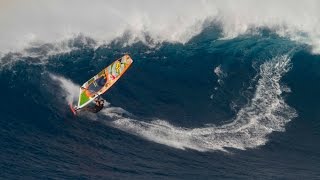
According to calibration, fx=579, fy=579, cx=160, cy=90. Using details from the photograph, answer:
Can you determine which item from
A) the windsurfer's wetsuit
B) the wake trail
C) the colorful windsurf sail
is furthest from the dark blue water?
the colorful windsurf sail

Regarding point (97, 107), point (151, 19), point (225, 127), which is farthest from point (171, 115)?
point (151, 19)

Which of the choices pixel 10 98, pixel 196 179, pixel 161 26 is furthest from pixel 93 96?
pixel 161 26

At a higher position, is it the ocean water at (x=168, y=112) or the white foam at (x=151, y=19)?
the white foam at (x=151, y=19)

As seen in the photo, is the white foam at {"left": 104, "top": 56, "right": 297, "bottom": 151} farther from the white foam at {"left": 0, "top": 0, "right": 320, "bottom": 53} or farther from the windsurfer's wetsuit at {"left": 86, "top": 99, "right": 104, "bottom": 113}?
the white foam at {"left": 0, "top": 0, "right": 320, "bottom": 53}

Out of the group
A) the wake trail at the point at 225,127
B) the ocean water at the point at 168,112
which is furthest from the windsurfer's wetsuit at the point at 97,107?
Answer: the wake trail at the point at 225,127

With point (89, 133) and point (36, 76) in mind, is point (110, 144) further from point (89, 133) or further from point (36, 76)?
point (36, 76)

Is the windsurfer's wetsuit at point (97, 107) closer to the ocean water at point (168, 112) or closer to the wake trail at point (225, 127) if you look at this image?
the ocean water at point (168, 112)
